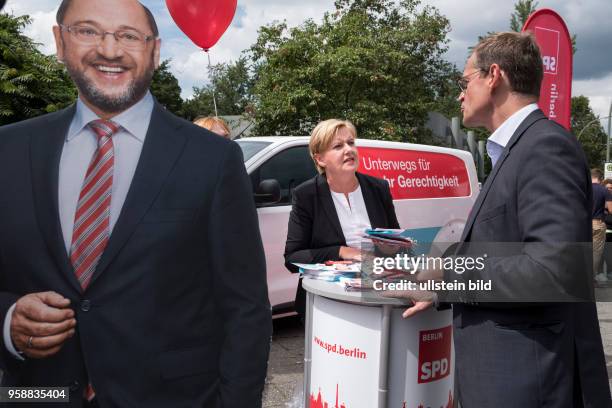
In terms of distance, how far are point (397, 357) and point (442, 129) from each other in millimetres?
18984

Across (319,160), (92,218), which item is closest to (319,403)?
(319,160)

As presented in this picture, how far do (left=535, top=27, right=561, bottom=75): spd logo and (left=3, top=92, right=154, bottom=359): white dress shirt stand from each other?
5.01m

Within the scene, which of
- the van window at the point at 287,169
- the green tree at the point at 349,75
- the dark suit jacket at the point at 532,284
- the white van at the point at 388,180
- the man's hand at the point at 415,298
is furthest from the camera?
the green tree at the point at 349,75

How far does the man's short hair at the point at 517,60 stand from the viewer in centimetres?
190

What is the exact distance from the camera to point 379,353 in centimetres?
252

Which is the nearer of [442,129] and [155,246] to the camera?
[155,246]

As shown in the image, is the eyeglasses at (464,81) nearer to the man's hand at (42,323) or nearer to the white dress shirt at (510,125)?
the white dress shirt at (510,125)

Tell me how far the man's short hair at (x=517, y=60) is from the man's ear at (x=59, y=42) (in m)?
1.30

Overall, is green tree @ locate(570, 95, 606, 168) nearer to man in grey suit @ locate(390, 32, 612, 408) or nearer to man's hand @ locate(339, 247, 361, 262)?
man's hand @ locate(339, 247, 361, 262)

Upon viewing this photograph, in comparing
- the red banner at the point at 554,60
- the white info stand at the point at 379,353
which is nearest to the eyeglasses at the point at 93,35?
the white info stand at the point at 379,353

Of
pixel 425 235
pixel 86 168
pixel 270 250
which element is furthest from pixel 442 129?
pixel 86 168

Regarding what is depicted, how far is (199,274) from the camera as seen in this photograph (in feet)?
4.43

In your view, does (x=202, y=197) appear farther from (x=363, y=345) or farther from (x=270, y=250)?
(x=270, y=250)

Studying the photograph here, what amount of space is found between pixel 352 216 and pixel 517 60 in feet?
4.78
